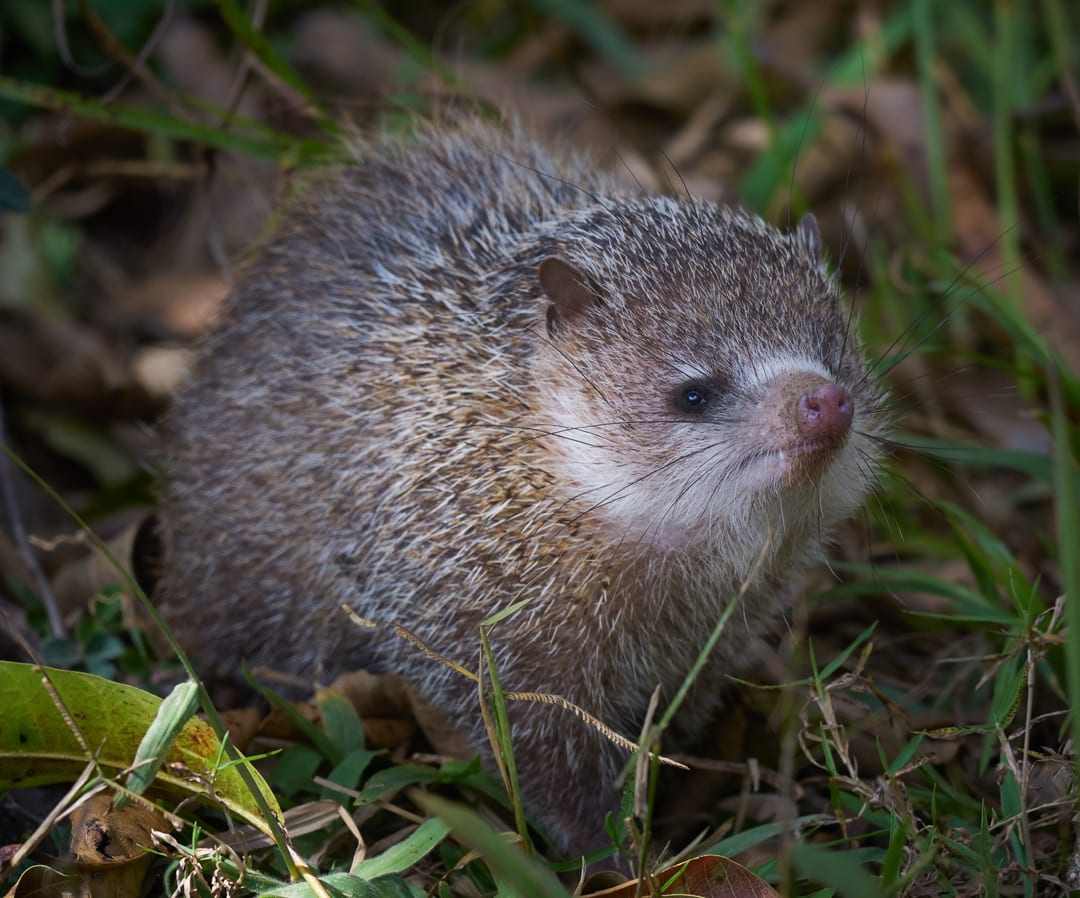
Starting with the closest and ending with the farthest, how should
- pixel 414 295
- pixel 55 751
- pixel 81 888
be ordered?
pixel 81 888 → pixel 55 751 → pixel 414 295

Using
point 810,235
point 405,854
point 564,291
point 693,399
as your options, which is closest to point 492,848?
point 405,854

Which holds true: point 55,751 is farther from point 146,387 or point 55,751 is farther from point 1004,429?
point 1004,429

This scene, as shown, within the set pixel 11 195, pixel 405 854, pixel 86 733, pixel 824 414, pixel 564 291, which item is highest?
pixel 11 195

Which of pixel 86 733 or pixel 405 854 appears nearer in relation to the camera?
pixel 405 854

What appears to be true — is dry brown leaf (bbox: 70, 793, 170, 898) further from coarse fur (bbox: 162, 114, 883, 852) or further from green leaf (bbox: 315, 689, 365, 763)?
coarse fur (bbox: 162, 114, 883, 852)

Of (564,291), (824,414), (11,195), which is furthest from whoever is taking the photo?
(11,195)

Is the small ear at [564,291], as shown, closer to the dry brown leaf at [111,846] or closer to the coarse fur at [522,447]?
the coarse fur at [522,447]

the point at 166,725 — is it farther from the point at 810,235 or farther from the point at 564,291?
the point at 810,235

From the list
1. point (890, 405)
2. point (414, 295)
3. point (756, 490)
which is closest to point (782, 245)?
point (890, 405)
